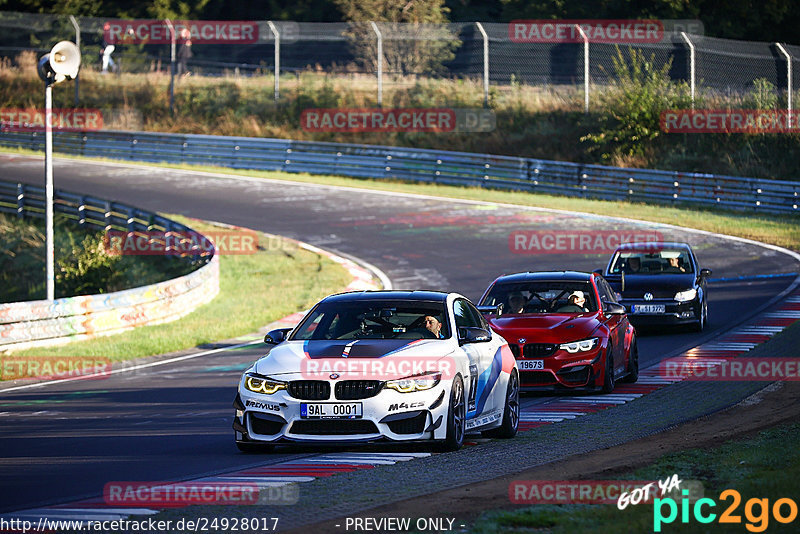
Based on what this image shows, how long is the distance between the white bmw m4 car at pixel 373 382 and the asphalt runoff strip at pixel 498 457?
0.34 metres

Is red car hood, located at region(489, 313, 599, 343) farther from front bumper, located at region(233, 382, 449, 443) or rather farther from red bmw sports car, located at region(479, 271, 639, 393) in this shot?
front bumper, located at region(233, 382, 449, 443)

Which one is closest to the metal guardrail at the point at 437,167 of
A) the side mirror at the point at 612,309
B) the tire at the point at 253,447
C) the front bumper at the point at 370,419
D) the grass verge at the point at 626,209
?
the grass verge at the point at 626,209

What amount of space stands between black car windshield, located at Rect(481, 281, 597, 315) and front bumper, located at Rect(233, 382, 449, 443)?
217 inches

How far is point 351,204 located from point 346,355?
28.8 meters

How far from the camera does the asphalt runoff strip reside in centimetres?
767

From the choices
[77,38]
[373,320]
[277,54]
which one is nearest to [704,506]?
[373,320]

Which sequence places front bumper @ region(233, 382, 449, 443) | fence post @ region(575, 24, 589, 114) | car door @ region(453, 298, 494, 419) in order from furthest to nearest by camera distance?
1. fence post @ region(575, 24, 589, 114)
2. car door @ region(453, 298, 494, 419)
3. front bumper @ region(233, 382, 449, 443)

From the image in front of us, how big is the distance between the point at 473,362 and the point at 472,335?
265 millimetres

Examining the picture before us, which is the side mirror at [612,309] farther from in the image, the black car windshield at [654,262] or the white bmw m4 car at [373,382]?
the black car windshield at [654,262]

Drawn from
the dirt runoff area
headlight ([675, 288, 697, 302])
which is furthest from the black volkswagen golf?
the dirt runoff area

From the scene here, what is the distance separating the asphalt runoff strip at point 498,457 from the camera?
25.2 feet

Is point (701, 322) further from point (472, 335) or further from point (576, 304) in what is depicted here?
point (472, 335)

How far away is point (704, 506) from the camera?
710cm

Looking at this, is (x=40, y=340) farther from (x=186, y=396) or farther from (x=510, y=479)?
(x=510, y=479)
